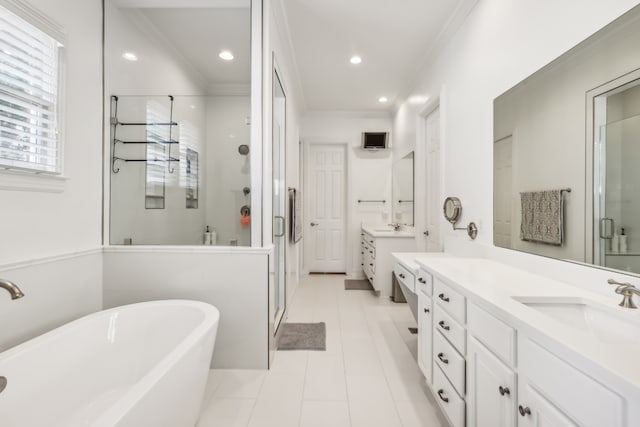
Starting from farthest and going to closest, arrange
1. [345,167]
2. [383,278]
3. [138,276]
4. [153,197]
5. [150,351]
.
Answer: [345,167] → [383,278] → [153,197] → [138,276] → [150,351]

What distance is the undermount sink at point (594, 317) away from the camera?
2.95 ft

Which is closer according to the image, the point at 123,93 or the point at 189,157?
→ the point at 123,93

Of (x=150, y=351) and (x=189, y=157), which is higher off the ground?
(x=189, y=157)

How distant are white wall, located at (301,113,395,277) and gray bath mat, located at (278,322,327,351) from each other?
7.22ft

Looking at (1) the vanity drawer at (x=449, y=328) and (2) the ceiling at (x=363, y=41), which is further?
(2) the ceiling at (x=363, y=41)

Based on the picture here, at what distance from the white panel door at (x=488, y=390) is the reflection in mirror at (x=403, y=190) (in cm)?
278

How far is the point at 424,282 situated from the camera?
1821 mm

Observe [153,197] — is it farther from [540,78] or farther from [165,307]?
[540,78]

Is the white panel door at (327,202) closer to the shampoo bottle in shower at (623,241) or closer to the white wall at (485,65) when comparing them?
the white wall at (485,65)

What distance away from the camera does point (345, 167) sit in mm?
5086

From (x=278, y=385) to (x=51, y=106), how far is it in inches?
83.9

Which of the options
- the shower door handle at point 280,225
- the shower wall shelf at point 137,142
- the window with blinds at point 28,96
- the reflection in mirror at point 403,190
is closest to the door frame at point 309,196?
the reflection in mirror at point 403,190

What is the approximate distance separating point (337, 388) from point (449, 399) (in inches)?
29.3

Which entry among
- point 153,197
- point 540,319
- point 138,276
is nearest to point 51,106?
point 153,197
